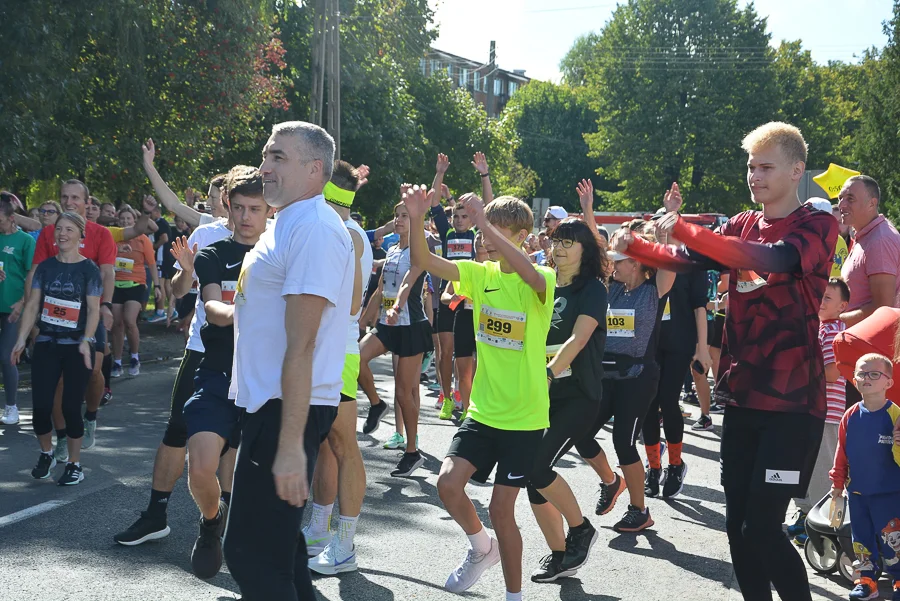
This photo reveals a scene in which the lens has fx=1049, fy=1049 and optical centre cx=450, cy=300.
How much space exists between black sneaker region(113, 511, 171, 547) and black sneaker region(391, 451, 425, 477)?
8.05 feet

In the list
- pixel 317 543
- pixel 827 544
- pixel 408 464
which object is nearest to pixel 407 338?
pixel 408 464

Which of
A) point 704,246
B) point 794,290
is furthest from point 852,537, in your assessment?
point 704,246

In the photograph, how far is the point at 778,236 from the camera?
3984mm

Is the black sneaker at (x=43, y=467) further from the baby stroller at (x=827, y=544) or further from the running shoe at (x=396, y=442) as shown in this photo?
the baby stroller at (x=827, y=544)

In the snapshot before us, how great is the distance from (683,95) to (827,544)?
4552 cm

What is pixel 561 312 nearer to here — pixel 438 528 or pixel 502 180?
pixel 438 528

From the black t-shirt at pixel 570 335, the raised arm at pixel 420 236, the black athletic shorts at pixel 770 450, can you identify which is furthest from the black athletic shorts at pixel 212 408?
the black athletic shorts at pixel 770 450

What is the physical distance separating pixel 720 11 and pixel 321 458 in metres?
47.0

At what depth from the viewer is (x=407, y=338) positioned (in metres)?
8.67

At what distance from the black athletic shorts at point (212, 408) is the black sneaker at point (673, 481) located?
12.3 feet

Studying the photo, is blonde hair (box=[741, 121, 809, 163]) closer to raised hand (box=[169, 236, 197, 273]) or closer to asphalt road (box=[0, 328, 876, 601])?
asphalt road (box=[0, 328, 876, 601])

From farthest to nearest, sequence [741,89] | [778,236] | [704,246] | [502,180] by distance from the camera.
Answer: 1. [502,180]
2. [741,89]
3. [778,236]
4. [704,246]

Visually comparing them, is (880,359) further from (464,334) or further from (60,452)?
(60,452)

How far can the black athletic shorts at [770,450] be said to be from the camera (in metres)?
3.98
